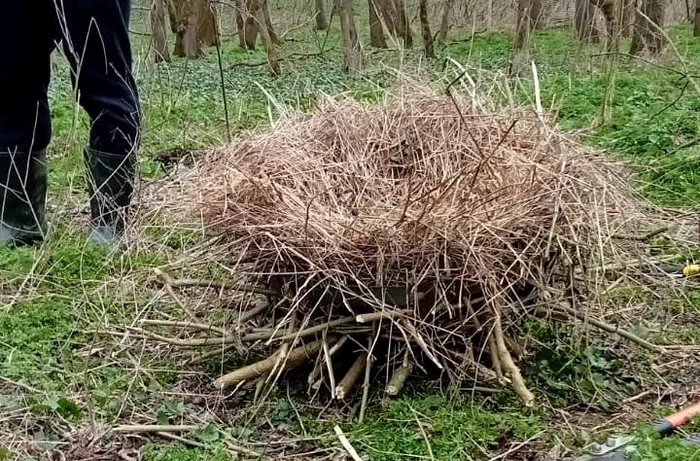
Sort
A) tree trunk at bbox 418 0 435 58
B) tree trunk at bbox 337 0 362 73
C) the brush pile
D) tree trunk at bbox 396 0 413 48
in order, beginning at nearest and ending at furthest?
1. the brush pile
2. tree trunk at bbox 337 0 362 73
3. tree trunk at bbox 418 0 435 58
4. tree trunk at bbox 396 0 413 48

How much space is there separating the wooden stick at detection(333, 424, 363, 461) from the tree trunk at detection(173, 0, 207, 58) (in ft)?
34.4

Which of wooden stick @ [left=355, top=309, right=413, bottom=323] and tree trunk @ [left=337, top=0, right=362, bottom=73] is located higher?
tree trunk @ [left=337, top=0, right=362, bottom=73]

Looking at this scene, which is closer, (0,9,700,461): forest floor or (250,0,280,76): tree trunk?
(0,9,700,461): forest floor

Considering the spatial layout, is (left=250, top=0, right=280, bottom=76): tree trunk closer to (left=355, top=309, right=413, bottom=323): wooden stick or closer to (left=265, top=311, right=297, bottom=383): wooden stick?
(left=265, top=311, right=297, bottom=383): wooden stick

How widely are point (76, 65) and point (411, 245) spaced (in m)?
1.43

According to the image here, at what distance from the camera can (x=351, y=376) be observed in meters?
1.85

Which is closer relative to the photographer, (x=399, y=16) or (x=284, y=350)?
(x=284, y=350)

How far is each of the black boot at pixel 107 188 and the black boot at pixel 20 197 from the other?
199 mm

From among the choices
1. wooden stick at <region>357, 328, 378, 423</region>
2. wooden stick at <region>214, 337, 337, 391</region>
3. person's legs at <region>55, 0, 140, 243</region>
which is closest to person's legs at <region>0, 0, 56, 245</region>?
person's legs at <region>55, 0, 140, 243</region>

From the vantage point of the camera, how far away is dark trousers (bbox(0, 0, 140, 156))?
2.69 metres

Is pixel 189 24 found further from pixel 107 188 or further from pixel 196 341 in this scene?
pixel 196 341

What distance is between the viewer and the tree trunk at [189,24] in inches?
475

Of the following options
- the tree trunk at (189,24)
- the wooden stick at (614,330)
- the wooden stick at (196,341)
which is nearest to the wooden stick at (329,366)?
the wooden stick at (196,341)

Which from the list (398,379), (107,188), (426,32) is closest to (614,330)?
(398,379)
